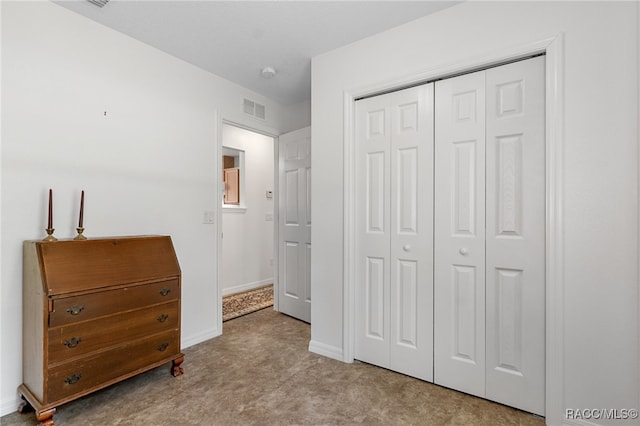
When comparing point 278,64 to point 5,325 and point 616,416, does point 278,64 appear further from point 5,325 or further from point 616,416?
point 616,416

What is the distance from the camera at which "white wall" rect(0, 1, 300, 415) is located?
1.87 metres

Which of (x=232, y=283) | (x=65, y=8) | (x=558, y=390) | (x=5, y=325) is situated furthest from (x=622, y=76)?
(x=232, y=283)

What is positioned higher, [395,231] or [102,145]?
[102,145]

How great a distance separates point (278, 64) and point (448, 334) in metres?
2.54

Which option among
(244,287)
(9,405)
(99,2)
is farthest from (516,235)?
(244,287)

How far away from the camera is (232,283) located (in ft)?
15.1

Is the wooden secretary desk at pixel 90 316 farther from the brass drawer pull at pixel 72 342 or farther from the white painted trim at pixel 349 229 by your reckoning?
the white painted trim at pixel 349 229

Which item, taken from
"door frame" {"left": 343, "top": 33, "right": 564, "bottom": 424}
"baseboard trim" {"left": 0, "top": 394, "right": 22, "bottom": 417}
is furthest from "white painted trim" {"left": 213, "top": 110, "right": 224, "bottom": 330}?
"door frame" {"left": 343, "top": 33, "right": 564, "bottom": 424}

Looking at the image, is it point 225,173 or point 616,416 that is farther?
point 225,173

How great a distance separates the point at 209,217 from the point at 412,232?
1855mm

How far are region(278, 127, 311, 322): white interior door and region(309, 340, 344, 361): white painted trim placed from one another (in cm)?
72

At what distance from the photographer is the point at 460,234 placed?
205 cm

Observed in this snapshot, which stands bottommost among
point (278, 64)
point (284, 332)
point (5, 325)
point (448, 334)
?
point (284, 332)

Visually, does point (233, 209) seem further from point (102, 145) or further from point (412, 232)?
point (412, 232)
